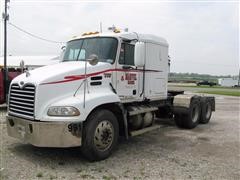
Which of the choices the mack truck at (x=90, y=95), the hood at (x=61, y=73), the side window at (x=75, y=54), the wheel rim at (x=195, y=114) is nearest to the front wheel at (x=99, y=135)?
the mack truck at (x=90, y=95)

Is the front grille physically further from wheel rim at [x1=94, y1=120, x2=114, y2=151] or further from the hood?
wheel rim at [x1=94, y1=120, x2=114, y2=151]

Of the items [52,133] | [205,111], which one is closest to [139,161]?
[52,133]

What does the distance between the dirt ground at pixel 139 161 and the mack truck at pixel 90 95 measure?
0.43 metres

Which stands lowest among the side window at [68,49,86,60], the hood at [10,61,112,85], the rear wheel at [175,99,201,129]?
the rear wheel at [175,99,201,129]

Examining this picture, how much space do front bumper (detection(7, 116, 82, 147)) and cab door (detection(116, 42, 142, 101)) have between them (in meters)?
1.73

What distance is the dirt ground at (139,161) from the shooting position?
5328 mm

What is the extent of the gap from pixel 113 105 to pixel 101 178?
185 cm

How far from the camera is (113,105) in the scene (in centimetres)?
653

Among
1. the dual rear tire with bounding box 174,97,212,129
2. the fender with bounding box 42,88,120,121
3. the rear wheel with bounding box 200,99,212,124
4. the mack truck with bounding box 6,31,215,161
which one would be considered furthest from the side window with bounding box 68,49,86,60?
the rear wheel with bounding box 200,99,212,124

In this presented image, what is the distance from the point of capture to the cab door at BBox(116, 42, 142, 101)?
689 centimetres

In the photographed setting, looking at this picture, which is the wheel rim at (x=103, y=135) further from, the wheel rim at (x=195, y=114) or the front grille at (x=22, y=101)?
the wheel rim at (x=195, y=114)

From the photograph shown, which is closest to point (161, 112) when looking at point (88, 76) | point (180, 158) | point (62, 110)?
point (180, 158)

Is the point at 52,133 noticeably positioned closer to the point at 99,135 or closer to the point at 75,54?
the point at 99,135

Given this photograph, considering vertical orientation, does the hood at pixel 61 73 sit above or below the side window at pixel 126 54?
below
